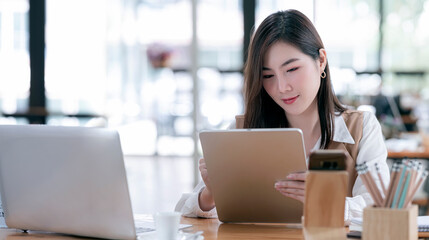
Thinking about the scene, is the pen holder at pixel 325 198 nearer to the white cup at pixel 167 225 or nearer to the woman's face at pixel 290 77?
the white cup at pixel 167 225

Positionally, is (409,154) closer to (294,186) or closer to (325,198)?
(294,186)

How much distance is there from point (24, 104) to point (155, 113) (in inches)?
66.1

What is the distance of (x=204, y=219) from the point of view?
1877mm

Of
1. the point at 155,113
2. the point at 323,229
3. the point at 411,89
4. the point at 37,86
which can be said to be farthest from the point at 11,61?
the point at 323,229

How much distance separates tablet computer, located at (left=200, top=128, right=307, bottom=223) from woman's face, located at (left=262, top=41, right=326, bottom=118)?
417mm

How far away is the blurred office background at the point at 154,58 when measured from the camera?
25.9 feet

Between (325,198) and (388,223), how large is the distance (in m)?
0.12

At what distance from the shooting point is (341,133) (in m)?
2.03

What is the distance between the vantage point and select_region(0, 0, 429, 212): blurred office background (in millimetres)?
7898

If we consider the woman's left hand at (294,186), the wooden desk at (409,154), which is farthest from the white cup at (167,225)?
the wooden desk at (409,154)

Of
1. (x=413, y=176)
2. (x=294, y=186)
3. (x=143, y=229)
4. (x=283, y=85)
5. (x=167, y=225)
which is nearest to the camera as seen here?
(x=413, y=176)

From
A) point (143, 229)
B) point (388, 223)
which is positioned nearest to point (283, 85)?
point (143, 229)

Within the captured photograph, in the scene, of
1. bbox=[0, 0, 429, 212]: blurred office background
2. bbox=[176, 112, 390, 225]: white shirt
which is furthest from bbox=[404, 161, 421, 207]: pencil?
bbox=[0, 0, 429, 212]: blurred office background

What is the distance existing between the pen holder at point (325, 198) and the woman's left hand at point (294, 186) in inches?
13.0
